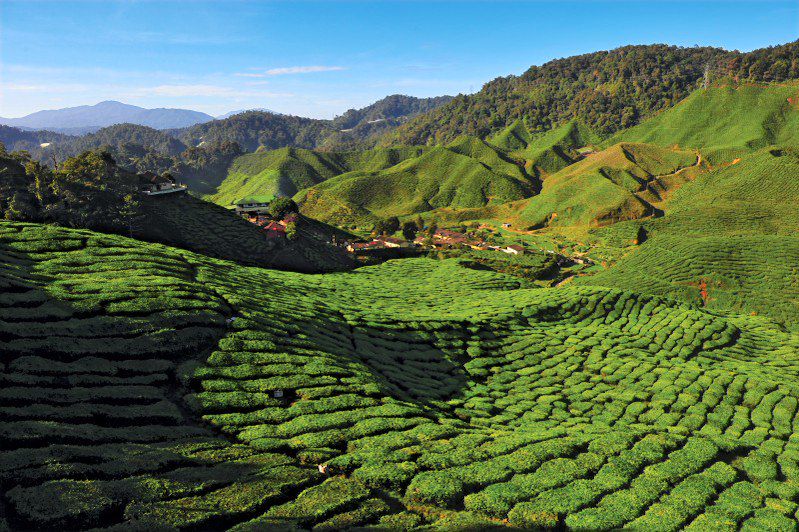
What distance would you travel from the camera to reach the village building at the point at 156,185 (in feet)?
291

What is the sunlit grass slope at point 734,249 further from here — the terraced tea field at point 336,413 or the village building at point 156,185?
the village building at point 156,185

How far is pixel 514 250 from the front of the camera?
13588cm

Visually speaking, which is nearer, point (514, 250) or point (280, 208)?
point (280, 208)

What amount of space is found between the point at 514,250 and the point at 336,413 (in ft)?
384

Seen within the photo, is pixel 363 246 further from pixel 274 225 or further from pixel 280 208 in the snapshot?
pixel 274 225

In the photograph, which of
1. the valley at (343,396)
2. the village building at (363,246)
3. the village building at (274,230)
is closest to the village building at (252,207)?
the village building at (274,230)

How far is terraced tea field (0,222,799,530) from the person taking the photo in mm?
19875

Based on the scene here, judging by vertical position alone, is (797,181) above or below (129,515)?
above

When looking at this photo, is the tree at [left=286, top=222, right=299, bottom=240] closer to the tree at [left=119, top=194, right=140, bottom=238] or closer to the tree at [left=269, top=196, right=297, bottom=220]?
the tree at [left=269, top=196, right=297, bottom=220]

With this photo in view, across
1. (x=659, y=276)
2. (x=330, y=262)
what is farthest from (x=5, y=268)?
(x=659, y=276)

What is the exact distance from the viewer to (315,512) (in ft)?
62.8

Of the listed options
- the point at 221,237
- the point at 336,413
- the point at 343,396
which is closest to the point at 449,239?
the point at 221,237

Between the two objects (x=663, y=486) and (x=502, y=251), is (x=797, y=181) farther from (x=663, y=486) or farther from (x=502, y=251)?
(x=663, y=486)

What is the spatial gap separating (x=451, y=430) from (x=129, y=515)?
2050cm
